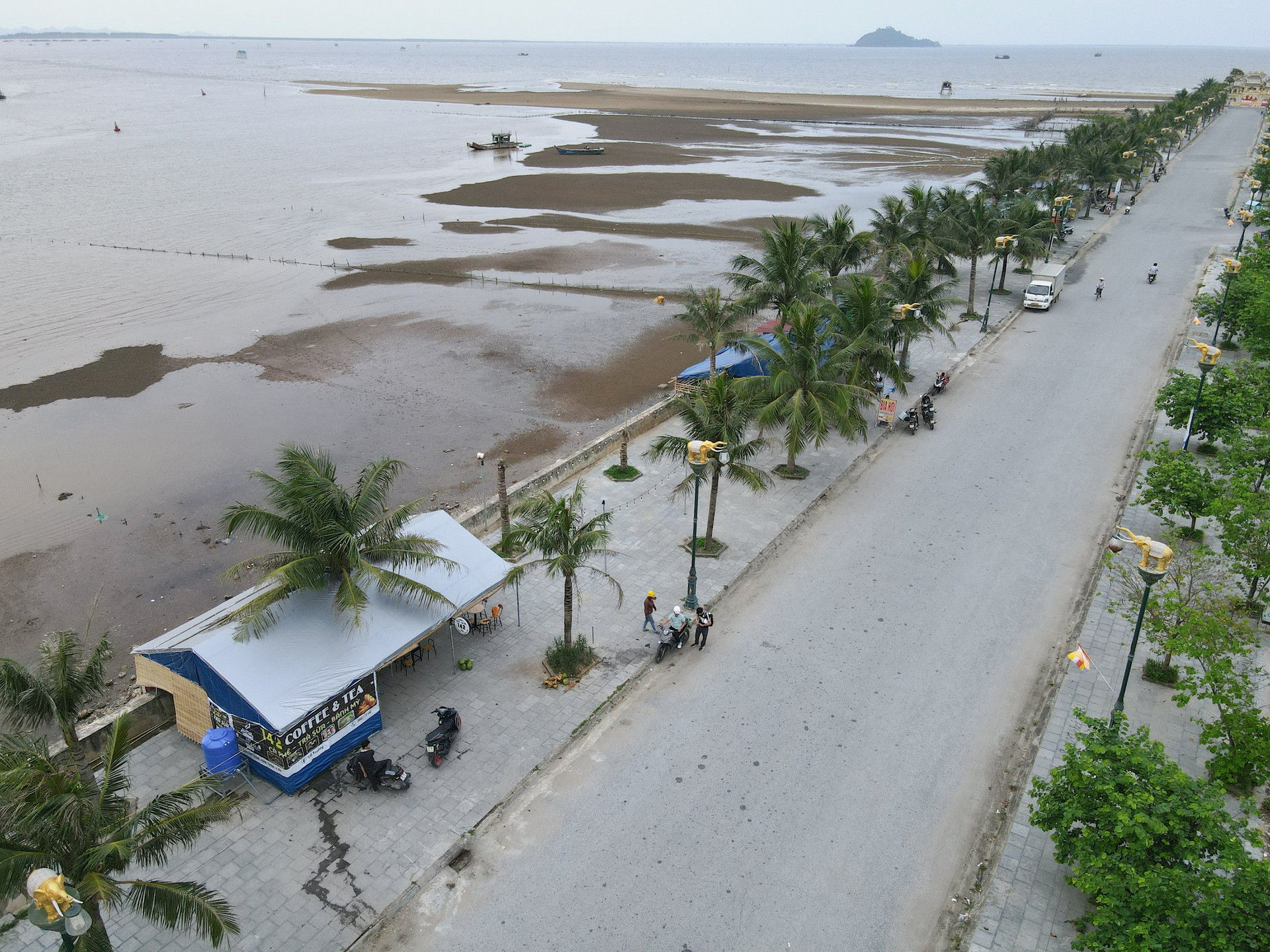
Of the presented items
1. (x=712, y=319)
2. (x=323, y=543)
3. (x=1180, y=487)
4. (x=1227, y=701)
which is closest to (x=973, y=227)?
(x=712, y=319)

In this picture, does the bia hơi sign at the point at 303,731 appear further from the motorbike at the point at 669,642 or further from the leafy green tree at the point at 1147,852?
the leafy green tree at the point at 1147,852

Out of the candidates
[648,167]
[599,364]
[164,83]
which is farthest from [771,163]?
[164,83]

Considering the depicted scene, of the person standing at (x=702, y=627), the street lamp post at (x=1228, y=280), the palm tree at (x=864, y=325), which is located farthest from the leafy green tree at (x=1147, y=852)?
the street lamp post at (x=1228, y=280)

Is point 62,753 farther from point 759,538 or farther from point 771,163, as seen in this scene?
point 771,163

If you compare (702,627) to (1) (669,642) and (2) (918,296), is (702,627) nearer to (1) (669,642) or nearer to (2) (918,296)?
(1) (669,642)

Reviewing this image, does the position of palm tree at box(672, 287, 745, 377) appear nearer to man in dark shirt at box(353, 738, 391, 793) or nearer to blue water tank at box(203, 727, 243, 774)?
man in dark shirt at box(353, 738, 391, 793)

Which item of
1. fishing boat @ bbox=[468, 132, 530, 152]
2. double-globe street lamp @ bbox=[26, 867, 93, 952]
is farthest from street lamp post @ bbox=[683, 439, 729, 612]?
fishing boat @ bbox=[468, 132, 530, 152]
